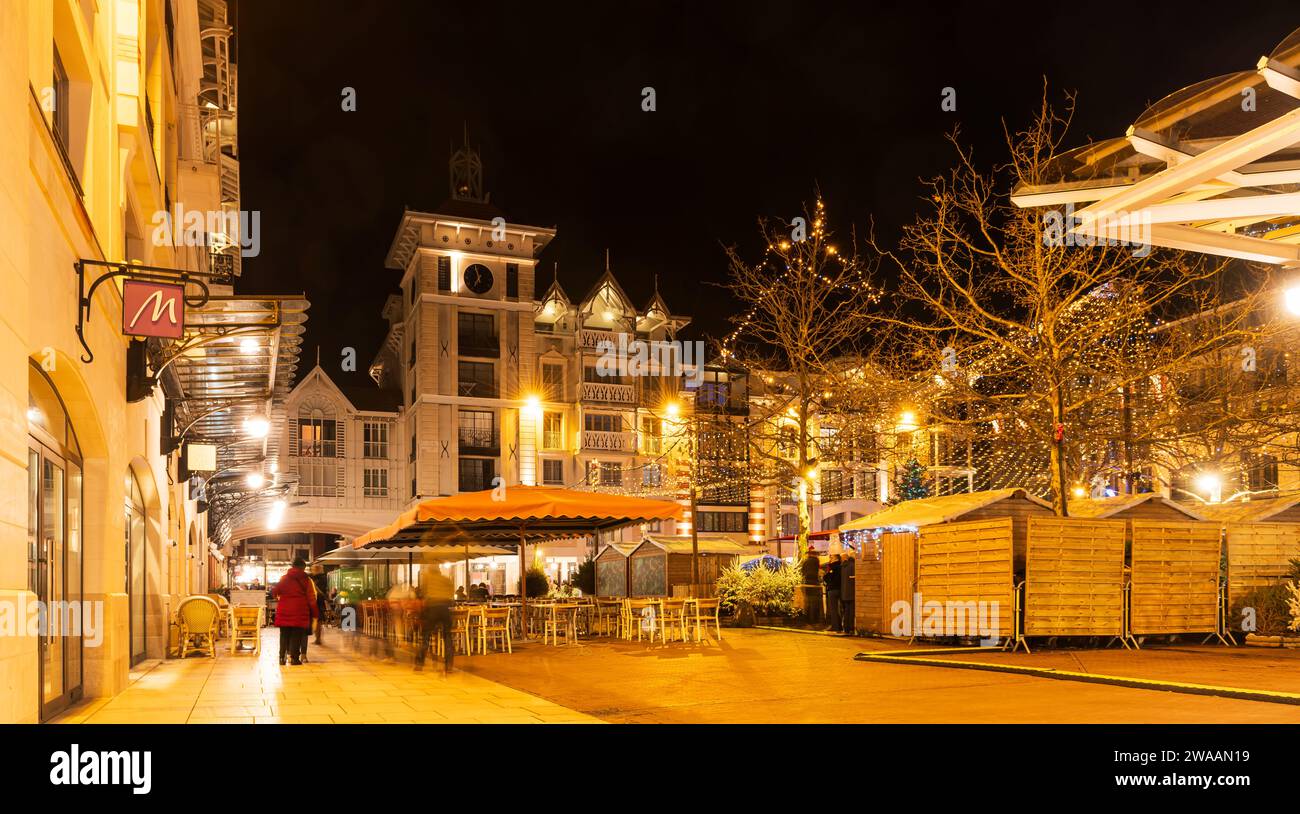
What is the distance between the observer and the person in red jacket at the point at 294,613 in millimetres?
16000

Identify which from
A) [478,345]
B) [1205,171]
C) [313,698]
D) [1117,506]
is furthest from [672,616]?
[478,345]

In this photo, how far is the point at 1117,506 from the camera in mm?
18547

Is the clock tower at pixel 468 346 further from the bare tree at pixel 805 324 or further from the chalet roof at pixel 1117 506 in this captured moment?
the chalet roof at pixel 1117 506

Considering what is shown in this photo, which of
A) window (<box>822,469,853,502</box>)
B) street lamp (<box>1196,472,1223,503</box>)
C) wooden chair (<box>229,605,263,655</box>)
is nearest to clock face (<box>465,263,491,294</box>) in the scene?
window (<box>822,469,853,502</box>)

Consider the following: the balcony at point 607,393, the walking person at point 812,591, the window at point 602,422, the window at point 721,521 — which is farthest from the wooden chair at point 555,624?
the window at point 721,521

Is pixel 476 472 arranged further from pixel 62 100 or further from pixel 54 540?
pixel 54 540

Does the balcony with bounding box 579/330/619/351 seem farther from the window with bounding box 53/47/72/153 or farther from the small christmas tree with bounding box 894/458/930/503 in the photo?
the window with bounding box 53/47/72/153

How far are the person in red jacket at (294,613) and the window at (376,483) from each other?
3950cm

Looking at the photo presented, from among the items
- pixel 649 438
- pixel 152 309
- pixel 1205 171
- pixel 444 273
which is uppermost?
pixel 444 273

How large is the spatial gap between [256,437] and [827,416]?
40.8 feet

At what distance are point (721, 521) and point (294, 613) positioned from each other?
140ft

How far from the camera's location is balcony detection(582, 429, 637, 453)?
5416cm

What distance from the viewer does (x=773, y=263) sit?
26.9 metres
